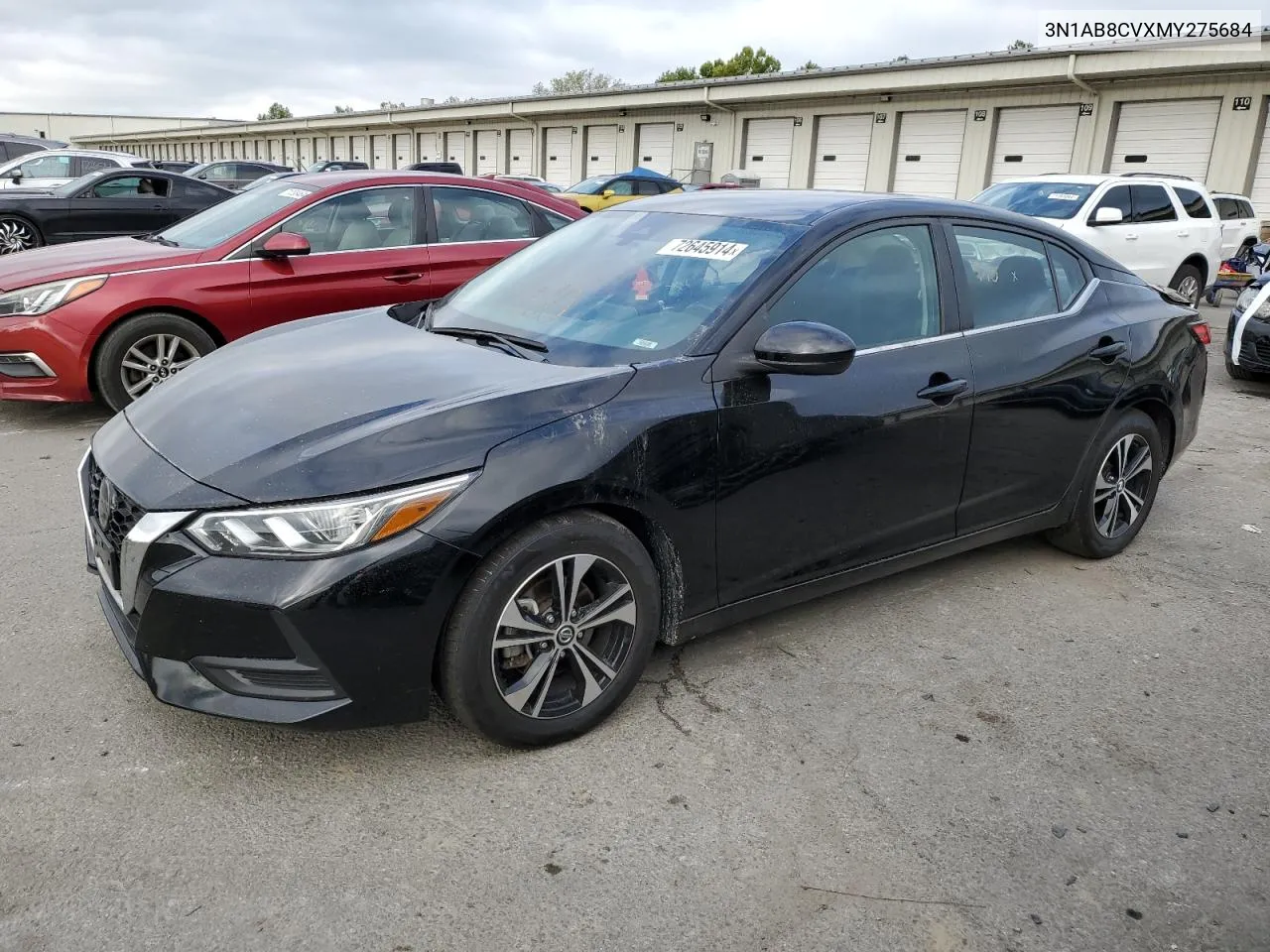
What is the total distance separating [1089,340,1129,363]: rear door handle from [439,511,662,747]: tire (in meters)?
2.29

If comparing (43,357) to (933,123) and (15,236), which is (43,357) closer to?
(15,236)

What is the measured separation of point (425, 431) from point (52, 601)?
199 cm

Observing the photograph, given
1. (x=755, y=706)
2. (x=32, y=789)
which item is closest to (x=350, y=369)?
(x=32, y=789)

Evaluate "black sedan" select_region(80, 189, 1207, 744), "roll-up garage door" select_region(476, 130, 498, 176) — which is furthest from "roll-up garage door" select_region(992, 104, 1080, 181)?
"black sedan" select_region(80, 189, 1207, 744)

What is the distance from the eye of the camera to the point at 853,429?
3350 mm

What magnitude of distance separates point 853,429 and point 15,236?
471 inches

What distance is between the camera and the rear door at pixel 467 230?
23.0ft

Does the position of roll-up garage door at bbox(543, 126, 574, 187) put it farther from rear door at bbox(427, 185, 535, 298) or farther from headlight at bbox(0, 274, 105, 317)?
headlight at bbox(0, 274, 105, 317)

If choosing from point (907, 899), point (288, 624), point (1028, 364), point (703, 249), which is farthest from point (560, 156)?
point (907, 899)

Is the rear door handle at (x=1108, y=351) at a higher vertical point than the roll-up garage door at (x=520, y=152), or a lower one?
lower

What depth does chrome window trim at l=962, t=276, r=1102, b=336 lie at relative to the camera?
12.3 feet

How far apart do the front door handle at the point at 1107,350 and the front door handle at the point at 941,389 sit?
881 millimetres

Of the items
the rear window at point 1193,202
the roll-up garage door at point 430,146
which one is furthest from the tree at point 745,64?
the rear window at point 1193,202

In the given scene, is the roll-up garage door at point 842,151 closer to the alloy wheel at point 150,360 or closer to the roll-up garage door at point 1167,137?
the roll-up garage door at point 1167,137
